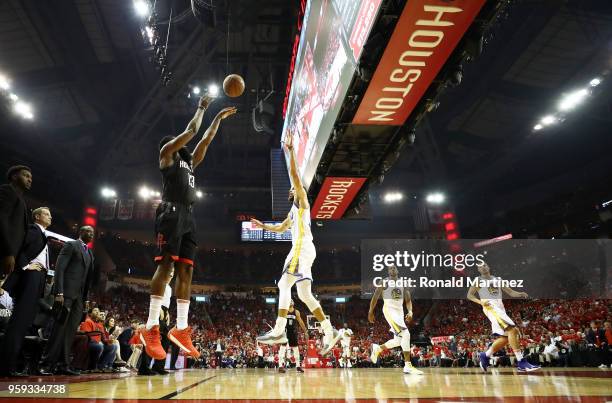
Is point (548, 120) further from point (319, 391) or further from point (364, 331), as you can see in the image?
point (319, 391)

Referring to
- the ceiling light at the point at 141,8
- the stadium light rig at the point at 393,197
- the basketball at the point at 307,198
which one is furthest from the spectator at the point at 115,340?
the stadium light rig at the point at 393,197

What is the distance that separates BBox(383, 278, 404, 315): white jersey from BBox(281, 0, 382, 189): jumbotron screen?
9.47ft

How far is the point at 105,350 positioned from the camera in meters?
→ 7.08

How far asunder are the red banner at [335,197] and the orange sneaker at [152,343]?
6883mm

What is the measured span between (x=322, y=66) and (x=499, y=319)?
512 cm

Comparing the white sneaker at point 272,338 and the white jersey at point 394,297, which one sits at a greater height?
the white jersey at point 394,297

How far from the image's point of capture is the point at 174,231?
3.08 m

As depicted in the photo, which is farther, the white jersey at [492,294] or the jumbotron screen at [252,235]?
the jumbotron screen at [252,235]

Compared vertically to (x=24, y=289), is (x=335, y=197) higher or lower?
higher

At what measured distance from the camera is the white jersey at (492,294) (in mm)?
6996

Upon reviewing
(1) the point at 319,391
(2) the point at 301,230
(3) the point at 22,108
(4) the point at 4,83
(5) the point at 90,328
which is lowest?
(1) the point at 319,391

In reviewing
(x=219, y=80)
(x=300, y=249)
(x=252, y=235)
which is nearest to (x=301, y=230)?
(x=300, y=249)

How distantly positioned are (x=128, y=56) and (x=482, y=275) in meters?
13.3

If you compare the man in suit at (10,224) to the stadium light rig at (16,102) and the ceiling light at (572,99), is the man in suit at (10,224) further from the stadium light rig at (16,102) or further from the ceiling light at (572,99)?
the ceiling light at (572,99)
